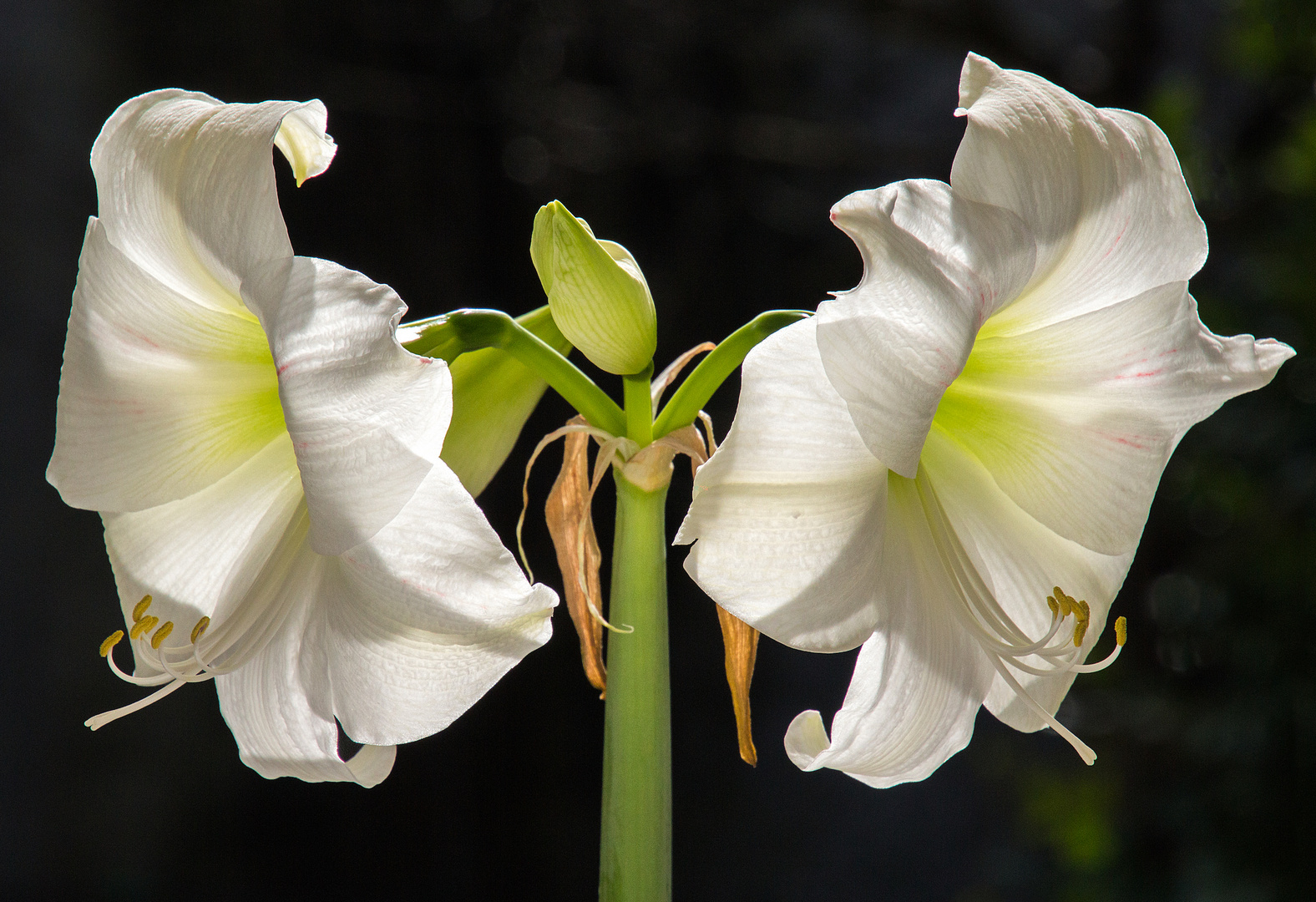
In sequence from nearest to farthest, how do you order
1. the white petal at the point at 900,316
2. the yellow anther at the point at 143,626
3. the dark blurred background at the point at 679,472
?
1. the white petal at the point at 900,316
2. the yellow anther at the point at 143,626
3. the dark blurred background at the point at 679,472

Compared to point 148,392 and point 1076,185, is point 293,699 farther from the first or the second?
point 1076,185

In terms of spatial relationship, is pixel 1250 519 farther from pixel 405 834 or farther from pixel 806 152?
pixel 405 834

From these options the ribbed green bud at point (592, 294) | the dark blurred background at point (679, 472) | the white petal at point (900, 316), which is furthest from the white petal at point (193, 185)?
the dark blurred background at point (679, 472)

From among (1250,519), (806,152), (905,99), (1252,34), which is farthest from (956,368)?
(905,99)

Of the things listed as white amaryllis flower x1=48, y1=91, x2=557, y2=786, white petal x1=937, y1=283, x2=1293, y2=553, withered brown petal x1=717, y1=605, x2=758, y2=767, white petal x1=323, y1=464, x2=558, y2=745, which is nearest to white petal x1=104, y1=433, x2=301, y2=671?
white amaryllis flower x1=48, y1=91, x2=557, y2=786

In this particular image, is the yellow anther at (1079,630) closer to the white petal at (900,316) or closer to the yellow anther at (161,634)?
the white petal at (900,316)

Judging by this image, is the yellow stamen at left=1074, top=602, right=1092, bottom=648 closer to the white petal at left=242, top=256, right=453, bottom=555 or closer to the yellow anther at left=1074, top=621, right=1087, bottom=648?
the yellow anther at left=1074, top=621, right=1087, bottom=648

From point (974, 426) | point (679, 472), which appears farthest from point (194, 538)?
point (679, 472)

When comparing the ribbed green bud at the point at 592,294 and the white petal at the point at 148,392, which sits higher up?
the ribbed green bud at the point at 592,294
